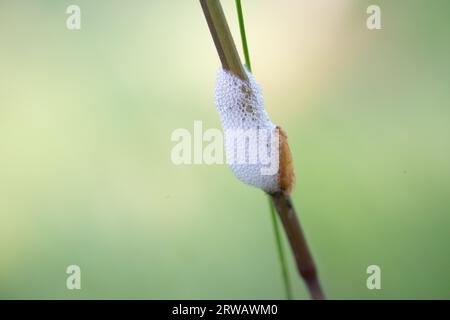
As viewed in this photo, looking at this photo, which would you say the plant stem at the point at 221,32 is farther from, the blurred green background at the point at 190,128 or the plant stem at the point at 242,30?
the blurred green background at the point at 190,128

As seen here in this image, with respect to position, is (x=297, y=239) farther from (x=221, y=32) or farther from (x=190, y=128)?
(x=190, y=128)

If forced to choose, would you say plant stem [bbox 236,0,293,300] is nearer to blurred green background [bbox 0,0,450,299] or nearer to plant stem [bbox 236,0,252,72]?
plant stem [bbox 236,0,252,72]

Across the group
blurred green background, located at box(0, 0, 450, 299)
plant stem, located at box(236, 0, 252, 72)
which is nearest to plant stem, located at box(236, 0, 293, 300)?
plant stem, located at box(236, 0, 252, 72)

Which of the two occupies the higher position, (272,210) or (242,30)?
(242,30)

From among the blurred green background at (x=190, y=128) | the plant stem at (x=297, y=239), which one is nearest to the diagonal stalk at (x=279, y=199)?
the plant stem at (x=297, y=239)

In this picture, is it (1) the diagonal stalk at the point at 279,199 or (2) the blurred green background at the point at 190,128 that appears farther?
(2) the blurred green background at the point at 190,128

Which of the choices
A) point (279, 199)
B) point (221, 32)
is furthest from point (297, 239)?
point (221, 32)
